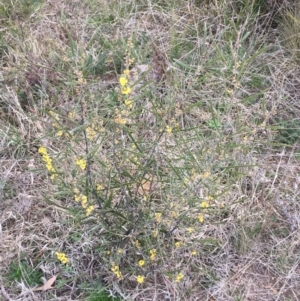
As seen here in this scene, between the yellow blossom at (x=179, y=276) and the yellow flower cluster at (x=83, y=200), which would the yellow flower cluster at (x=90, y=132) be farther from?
the yellow blossom at (x=179, y=276)

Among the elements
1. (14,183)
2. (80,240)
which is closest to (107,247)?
(80,240)

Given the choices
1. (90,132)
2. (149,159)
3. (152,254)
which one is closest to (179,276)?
(152,254)

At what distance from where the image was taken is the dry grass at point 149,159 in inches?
69.6

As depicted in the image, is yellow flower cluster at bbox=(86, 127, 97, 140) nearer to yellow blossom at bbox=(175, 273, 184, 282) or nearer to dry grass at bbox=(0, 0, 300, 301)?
dry grass at bbox=(0, 0, 300, 301)

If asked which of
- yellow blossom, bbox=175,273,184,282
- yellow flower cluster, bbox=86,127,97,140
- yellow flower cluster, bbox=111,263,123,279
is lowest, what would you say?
yellow blossom, bbox=175,273,184,282

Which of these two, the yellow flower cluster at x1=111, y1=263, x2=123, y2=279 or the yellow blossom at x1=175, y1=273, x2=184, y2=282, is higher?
the yellow flower cluster at x1=111, y1=263, x2=123, y2=279

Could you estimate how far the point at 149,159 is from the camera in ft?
5.56

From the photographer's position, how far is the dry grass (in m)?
1.77

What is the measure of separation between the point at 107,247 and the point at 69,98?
827 mm

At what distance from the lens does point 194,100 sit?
7.93 ft

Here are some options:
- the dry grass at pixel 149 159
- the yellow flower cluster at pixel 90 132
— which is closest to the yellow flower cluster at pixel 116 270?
the dry grass at pixel 149 159

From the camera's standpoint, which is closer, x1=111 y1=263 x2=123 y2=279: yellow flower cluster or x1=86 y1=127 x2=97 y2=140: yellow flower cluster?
x1=86 y1=127 x2=97 y2=140: yellow flower cluster

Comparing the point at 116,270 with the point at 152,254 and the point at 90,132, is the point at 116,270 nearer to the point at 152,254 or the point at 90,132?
the point at 152,254

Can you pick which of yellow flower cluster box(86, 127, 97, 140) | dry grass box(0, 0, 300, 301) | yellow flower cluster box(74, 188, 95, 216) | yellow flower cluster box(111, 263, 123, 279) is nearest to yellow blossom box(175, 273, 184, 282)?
dry grass box(0, 0, 300, 301)
